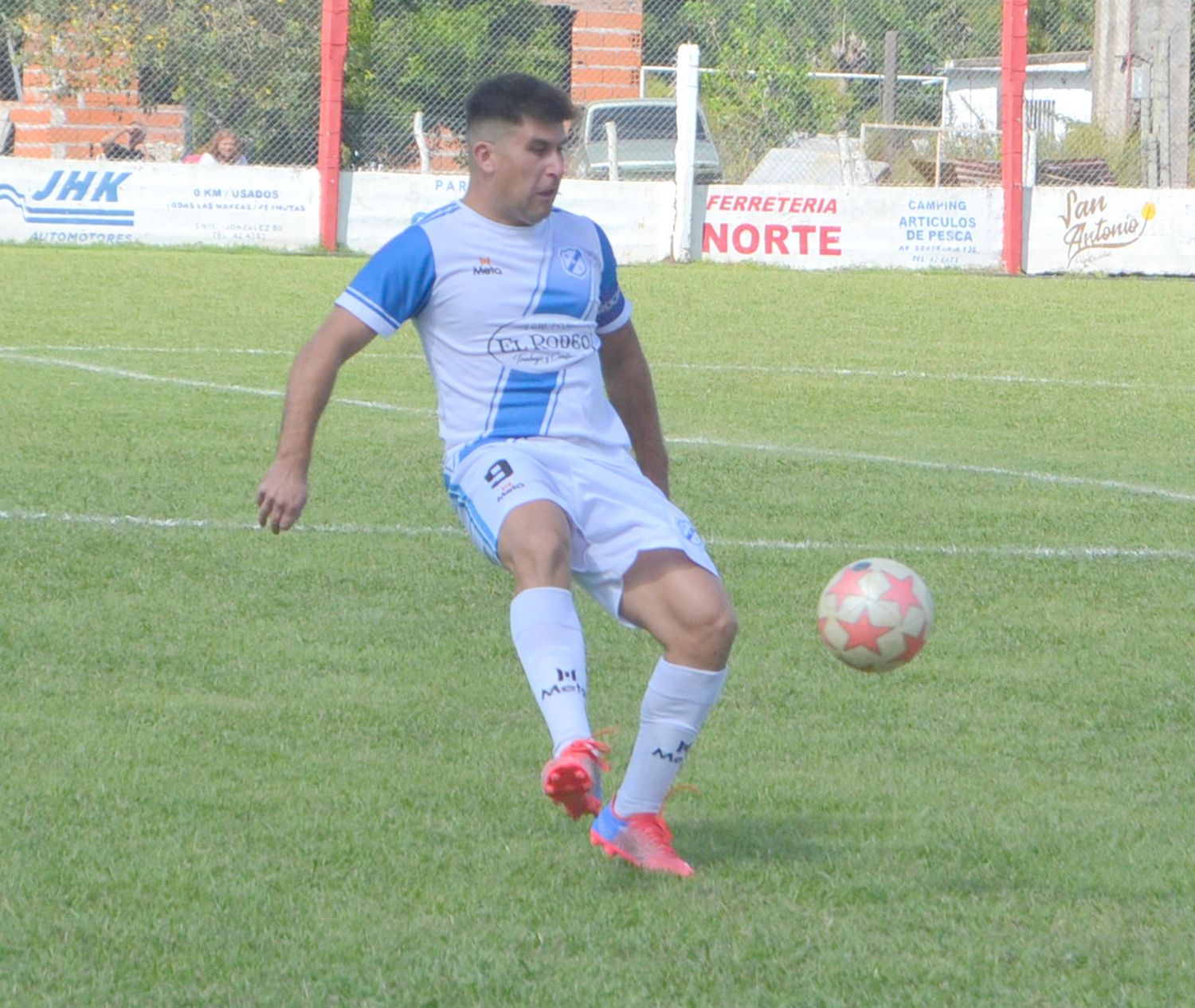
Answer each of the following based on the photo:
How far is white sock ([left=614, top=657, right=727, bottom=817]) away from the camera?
165 inches

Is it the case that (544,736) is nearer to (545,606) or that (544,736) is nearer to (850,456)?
(545,606)

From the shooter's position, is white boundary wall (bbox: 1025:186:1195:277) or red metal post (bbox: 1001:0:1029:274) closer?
white boundary wall (bbox: 1025:186:1195:277)

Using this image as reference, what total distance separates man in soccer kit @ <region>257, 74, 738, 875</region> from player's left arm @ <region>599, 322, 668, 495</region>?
0.08 meters

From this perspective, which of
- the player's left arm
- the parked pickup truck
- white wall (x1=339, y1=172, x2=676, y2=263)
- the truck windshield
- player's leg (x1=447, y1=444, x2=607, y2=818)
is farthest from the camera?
the truck windshield

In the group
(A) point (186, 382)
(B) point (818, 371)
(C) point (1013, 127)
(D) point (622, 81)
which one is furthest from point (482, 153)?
(D) point (622, 81)

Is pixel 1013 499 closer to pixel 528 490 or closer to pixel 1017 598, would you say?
pixel 1017 598

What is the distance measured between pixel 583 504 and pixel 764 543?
3.39 metres

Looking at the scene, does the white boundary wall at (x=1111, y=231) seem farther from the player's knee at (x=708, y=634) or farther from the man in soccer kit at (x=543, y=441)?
the player's knee at (x=708, y=634)

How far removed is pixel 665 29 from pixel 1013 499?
726 inches

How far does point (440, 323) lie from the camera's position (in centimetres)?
455

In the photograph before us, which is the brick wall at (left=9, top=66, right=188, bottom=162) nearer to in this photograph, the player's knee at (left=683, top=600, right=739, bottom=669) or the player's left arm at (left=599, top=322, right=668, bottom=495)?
the player's left arm at (left=599, top=322, right=668, bottom=495)

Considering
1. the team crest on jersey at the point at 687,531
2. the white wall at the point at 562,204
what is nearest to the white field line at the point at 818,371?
the team crest on jersey at the point at 687,531

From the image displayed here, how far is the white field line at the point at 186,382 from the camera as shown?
11.3 m

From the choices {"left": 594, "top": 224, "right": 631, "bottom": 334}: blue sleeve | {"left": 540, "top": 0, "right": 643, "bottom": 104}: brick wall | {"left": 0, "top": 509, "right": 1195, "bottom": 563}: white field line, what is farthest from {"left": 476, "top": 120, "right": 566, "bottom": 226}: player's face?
{"left": 540, "top": 0, "right": 643, "bottom": 104}: brick wall
